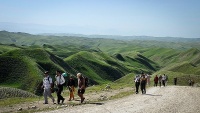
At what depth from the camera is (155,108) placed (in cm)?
2314

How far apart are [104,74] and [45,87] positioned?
459 feet

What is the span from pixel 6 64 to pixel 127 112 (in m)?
87.0

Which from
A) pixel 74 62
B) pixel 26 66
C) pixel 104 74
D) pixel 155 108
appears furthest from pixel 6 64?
pixel 155 108

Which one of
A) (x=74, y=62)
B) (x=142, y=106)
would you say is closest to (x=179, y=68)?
(x=74, y=62)

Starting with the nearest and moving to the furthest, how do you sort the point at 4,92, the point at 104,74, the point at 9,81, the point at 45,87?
the point at 45,87 → the point at 4,92 → the point at 9,81 → the point at 104,74

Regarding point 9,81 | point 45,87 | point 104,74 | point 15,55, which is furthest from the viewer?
point 104,74

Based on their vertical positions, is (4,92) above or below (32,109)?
below

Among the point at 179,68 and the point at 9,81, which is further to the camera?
the point at 179,68

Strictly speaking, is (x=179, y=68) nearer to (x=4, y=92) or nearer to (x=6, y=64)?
(x=6, y=64)

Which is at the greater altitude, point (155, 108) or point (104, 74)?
point (155, 108)

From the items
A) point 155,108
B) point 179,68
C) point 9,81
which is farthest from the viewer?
point 179,68

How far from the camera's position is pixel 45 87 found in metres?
24.8

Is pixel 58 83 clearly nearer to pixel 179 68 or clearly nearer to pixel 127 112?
pixel 127 112

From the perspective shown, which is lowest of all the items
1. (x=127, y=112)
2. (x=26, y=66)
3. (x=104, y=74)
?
(x=104, y=74)
